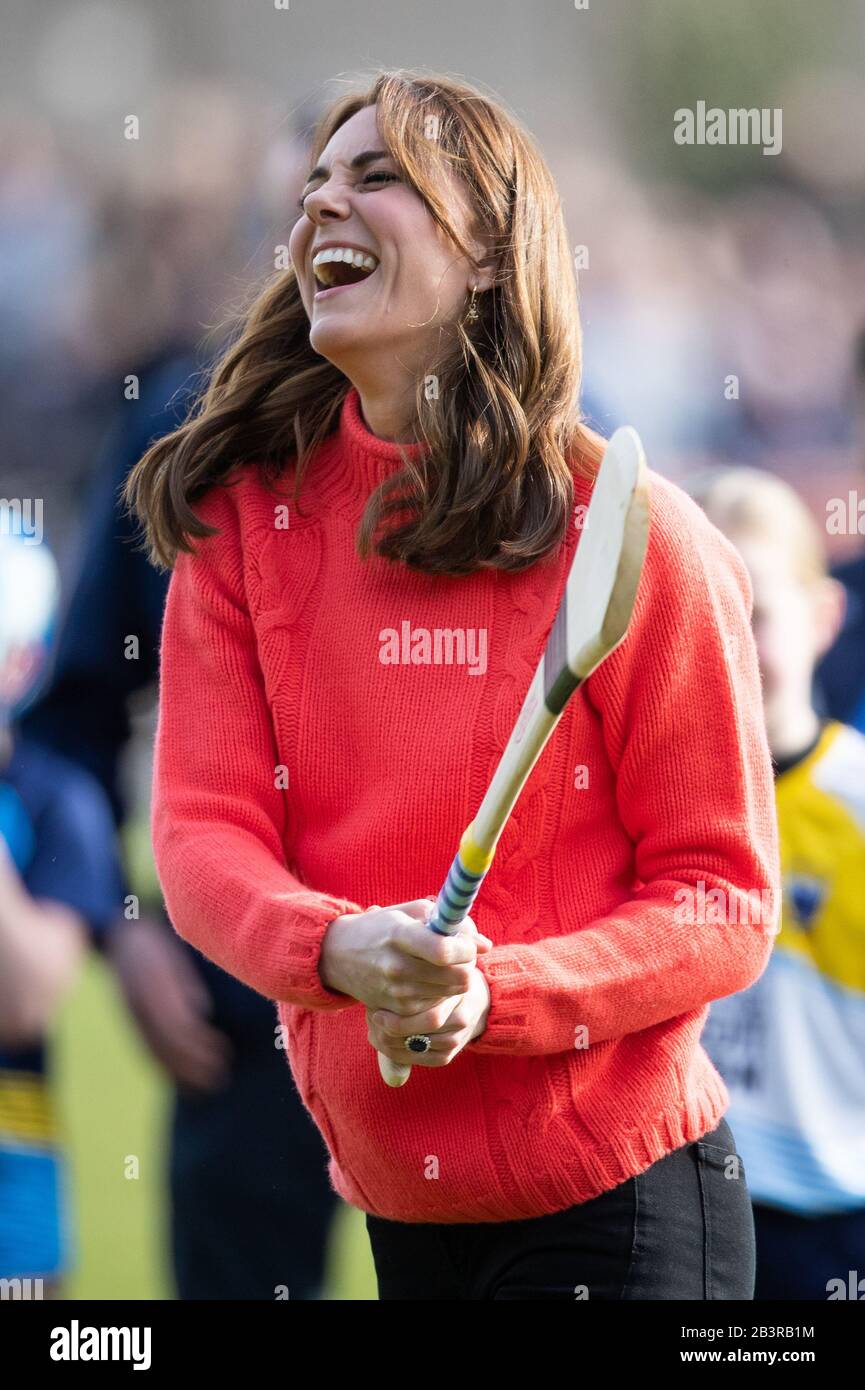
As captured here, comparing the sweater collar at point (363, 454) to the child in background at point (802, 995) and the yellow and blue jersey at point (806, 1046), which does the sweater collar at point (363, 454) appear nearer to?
the child in background at point (802, 995)

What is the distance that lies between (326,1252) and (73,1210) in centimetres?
Result: 35

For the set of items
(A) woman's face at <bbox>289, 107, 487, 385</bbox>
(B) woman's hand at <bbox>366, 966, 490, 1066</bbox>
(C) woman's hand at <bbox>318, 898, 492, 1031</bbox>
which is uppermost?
(A) woman's face at <bbox>289, 107, 487, 385</bbox>

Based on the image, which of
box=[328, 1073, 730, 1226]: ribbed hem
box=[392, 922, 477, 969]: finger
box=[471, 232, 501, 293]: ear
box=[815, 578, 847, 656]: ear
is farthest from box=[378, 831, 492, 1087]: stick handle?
box=[815, 578, 847, 656]: ear

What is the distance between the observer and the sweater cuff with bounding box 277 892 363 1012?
4.54ft

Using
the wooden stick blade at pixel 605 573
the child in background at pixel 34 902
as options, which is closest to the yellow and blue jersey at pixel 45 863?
the child in background at pixel 34 902

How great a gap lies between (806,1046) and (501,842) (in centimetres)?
117

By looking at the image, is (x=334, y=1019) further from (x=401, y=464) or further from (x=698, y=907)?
(x=401, y=464)

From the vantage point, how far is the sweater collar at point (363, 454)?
5.13 ft

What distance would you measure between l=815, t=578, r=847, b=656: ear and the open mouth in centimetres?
116

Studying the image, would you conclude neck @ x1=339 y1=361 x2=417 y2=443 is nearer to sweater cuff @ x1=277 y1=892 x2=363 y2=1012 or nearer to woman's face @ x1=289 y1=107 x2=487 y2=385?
woman's face @ x1=289 y1=107 x2=487 y2=385

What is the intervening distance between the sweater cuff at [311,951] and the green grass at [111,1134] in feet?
3.98

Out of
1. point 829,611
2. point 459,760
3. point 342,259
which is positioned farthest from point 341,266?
point 829,611

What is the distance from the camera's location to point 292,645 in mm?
1535
